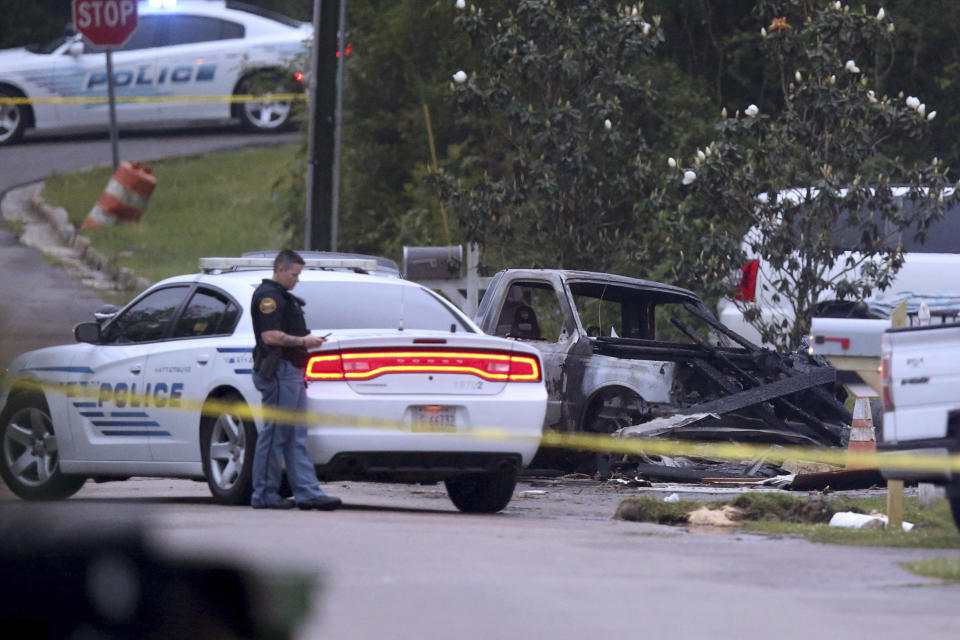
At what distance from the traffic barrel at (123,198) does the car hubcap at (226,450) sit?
14.3 meters

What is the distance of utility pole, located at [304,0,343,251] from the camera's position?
1692 cm

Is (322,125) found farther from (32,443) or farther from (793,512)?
(793,512)

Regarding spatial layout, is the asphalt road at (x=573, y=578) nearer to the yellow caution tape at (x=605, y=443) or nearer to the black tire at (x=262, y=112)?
the yellow caution tape at (x=605, y=443)

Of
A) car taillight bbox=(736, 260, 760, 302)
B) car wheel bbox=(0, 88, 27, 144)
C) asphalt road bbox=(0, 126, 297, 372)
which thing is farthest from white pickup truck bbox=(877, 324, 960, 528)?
car wheel bbox=(0, 88, 27, 144)

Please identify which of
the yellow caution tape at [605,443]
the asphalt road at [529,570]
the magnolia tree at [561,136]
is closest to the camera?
the asphalt road at [529,570]

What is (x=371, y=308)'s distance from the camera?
10156 mm

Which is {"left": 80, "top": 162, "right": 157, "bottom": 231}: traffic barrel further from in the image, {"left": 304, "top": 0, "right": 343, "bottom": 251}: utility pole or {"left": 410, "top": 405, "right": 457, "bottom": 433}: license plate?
{"left": 410, "top": 405, "right": 457, "bottom": 433}: license plate

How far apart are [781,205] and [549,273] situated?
2.81m

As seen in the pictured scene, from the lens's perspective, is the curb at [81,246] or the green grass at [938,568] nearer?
the green grass at [938,568]

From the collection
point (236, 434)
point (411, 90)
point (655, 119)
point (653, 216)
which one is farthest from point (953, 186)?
point (411, 90)

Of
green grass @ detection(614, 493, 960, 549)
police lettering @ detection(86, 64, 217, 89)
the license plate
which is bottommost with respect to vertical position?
green grass @ detection(614, 493, 960, 549)

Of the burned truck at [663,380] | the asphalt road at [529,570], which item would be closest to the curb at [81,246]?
the burned truck at [663,380]

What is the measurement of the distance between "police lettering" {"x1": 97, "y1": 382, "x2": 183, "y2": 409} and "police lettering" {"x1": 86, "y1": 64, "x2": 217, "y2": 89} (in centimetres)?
1734

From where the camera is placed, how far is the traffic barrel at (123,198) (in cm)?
2342
